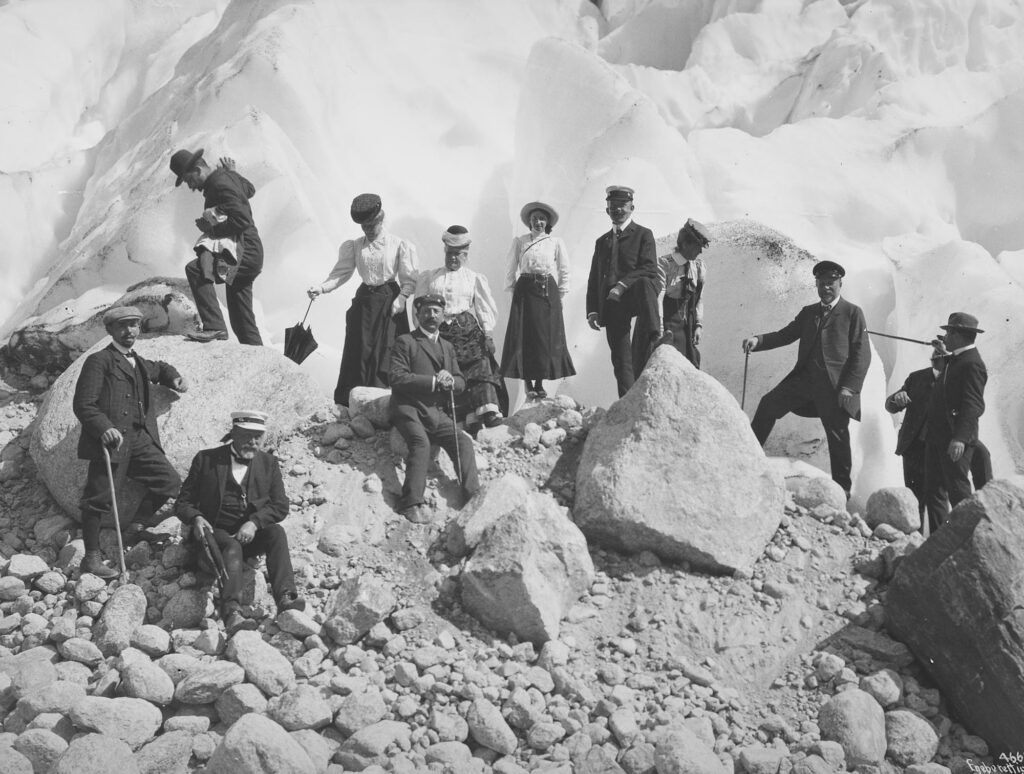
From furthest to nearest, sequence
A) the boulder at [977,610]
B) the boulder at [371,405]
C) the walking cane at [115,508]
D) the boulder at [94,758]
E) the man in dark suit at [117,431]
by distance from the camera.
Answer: the boulder at [371,405]
the man in dark suit at [117,431]
the walking cane at [115,508]
the boulder at [977,610]
the boulder at [94,758]

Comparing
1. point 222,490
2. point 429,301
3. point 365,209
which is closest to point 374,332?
point 365,209

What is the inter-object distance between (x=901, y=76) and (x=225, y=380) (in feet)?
33.0

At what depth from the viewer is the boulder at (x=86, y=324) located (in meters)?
7.71

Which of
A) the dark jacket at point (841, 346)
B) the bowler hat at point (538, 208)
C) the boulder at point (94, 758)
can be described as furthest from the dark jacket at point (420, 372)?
the boulder at point (94, 758)

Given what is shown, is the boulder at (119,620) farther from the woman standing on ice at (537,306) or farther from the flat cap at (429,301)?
the woman standing on ice at (537,306)

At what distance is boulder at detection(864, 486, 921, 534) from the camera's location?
6766 mm

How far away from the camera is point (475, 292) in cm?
750

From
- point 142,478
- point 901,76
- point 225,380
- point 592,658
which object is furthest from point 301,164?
point 901,76

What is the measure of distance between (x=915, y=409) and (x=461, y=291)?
2.98m

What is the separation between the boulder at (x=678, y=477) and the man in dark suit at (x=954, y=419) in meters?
1.02

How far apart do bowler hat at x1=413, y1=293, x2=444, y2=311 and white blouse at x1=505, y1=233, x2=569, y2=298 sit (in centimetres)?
94

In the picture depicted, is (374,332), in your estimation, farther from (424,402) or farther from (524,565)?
(524,565)

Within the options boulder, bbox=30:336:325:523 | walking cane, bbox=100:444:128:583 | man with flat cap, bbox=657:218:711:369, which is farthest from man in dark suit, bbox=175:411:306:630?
man with flat cap, bbox=657:218:711:369

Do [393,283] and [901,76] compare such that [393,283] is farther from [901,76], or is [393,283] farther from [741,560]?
[901,76]
